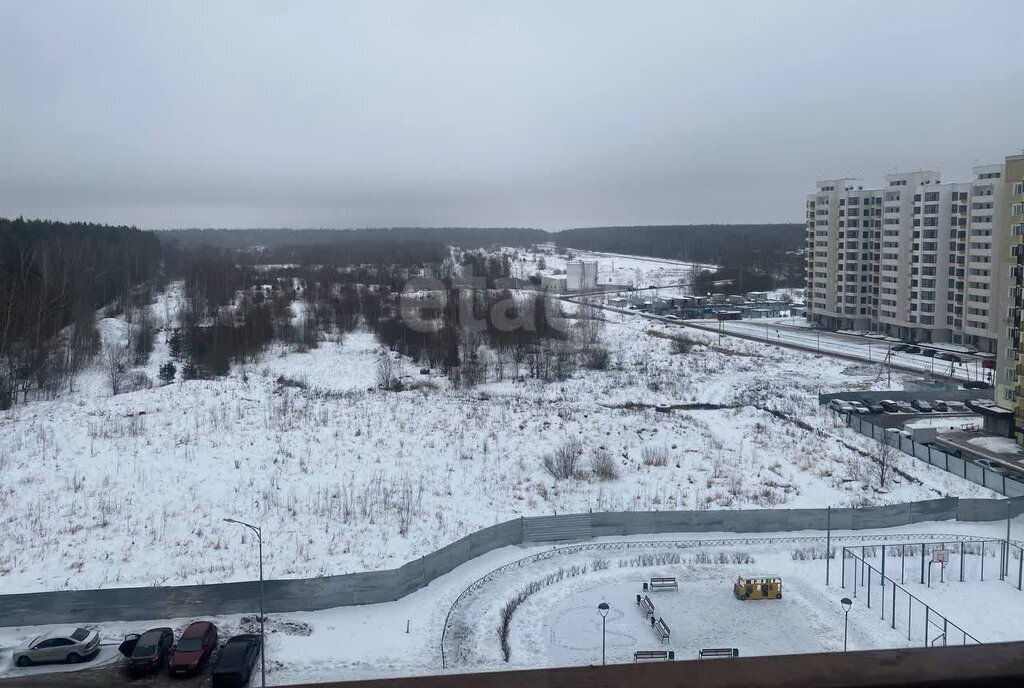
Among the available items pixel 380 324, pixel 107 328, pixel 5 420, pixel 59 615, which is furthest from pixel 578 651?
pixel 107 328

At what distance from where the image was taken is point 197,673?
7.75 meters

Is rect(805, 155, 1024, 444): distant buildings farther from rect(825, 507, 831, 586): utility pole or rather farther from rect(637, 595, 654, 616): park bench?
rect(637, 595, 654, 616): park bench

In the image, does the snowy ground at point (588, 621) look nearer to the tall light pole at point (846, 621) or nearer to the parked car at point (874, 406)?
the tall light pole at point (846, 621)

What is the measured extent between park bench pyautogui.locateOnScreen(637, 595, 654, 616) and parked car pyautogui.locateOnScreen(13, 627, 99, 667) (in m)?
5.96

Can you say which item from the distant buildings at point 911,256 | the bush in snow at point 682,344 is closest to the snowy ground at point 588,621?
the distant buildings at point 911,256

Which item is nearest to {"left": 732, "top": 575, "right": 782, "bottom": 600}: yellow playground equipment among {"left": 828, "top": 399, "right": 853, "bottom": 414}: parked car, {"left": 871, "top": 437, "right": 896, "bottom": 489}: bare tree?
{"left": 871, "top": 437, "right": 896, "bottom": 489}: bare tree

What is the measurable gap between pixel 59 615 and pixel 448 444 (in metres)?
7.65

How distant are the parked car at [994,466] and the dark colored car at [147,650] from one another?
13.5 metres

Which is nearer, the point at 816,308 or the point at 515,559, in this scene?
the point at 515,559

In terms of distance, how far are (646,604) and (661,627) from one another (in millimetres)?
513

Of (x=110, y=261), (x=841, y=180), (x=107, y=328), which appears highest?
(x=841, y=180)

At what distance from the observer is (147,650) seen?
7.86 m

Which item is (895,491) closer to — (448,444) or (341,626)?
(448,444)

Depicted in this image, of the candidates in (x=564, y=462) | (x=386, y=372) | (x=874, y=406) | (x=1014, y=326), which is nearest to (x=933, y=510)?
(x=564, y=462)
